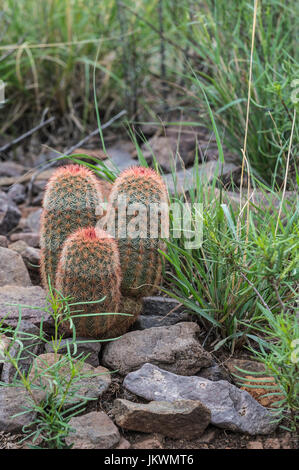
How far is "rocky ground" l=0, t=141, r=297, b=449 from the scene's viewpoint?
1941 mm

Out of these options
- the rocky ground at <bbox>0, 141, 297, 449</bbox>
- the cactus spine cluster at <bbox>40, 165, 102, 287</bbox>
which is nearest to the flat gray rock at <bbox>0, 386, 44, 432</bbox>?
the rocky ground at <bbox>0, 141, 297, 449</bbox>

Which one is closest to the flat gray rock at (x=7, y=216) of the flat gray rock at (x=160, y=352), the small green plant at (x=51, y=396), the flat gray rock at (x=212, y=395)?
the flat gray rock at (x=160, y=352)

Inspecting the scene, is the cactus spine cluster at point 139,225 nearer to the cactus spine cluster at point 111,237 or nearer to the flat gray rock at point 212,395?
the cactus spine cluster at point 111,237

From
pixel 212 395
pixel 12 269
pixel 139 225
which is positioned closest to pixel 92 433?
pixel 212 395

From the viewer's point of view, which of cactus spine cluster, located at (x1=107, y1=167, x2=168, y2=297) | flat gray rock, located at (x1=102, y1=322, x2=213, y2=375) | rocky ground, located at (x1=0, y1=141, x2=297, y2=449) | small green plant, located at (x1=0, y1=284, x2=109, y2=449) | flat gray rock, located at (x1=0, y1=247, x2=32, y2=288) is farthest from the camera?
flat gray rock, located at (x1=0, y1=247, x2=32, y2=288)

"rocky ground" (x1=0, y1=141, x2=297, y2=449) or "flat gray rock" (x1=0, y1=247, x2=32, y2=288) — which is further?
"flat gray rock" (x1=0, y1=247, x2=32, y2=288)

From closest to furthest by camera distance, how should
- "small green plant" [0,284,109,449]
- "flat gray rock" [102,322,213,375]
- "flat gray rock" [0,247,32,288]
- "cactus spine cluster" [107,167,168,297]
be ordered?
"small green plant" [0,284,109,449], "flat gray rock" [102,322,213,375], "cactus spine cluster" [107,167,168,297], "flat gray rock" [0,247,32,288]

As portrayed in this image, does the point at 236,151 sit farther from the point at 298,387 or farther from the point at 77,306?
the point at 298,387

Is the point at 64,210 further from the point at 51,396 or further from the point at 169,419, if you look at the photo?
the point at 169,419

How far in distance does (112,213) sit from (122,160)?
1.90 metres

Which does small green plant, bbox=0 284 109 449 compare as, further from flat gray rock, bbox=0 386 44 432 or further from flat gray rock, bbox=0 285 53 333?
flat gray rock, bbox=0 285 53 333

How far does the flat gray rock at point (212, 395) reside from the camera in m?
2.00

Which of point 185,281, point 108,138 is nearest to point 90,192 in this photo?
point 185,281

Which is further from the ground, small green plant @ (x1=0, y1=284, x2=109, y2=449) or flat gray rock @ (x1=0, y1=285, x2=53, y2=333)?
flat gray rock @ (x1=0, y1=285, x2=53, y2=333)
